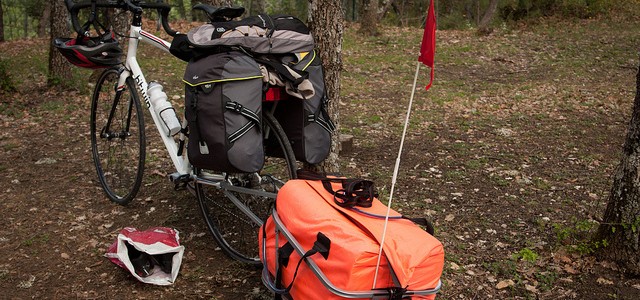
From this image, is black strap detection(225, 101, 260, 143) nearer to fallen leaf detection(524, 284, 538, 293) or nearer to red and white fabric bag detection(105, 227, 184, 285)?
red and white fabric bag detection(105, 227, 184, 285)

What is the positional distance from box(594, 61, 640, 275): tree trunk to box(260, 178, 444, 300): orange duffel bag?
1.48 meters

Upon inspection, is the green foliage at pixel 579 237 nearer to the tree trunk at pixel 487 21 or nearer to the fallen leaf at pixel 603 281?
the fallen leaf at pixel 603 281

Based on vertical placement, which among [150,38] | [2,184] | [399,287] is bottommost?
[2,184]

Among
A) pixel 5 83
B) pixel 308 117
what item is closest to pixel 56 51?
pixel 5 83

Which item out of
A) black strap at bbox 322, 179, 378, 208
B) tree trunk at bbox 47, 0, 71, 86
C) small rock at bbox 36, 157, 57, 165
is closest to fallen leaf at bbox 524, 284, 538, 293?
black strap at bbox 322, 179, 378, 208

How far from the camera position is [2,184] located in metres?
4.81

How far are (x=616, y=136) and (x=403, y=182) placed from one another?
2957 mm

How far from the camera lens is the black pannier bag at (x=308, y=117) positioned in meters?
3.26

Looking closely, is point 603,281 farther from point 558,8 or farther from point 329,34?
point 558,8

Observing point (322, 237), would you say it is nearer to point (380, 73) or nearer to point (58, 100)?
point (58, 100)

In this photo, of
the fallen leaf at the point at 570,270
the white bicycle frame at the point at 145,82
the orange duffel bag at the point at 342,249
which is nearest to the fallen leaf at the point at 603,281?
the fallen leaf at the point at 570,270

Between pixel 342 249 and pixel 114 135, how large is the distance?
111 inches

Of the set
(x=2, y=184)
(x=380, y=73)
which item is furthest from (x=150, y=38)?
(x=380, y=73)

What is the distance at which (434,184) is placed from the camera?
4.81m
